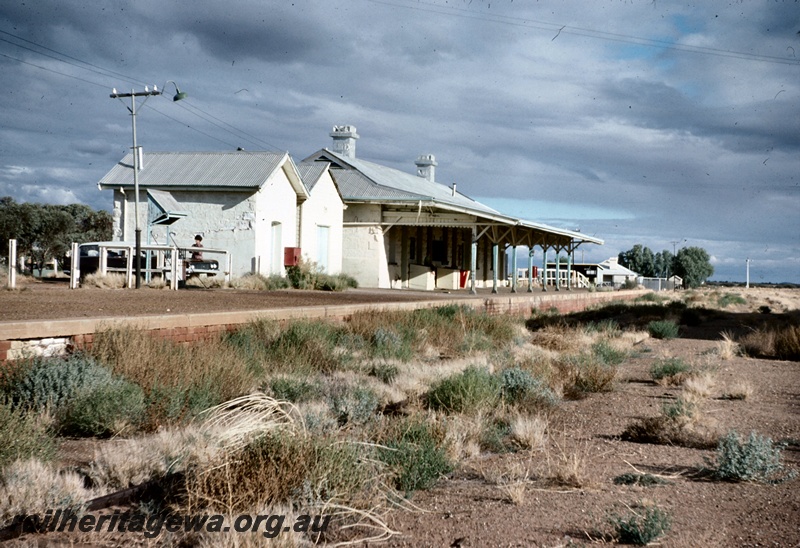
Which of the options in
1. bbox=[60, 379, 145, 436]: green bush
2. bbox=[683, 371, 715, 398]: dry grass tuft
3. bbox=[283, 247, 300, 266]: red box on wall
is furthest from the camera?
bbox=[283, 247, 300, 266]: red box on wall

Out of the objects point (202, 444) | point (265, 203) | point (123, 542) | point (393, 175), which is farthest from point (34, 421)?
point (393, 175)

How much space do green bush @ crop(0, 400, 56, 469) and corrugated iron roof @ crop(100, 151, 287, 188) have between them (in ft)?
55.1

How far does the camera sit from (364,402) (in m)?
7.23

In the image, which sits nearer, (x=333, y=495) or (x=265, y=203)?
(x=333, y=495)

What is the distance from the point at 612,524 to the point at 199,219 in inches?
795

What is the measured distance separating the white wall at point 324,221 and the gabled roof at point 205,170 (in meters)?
0.75

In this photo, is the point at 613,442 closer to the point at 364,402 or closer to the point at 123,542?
the point at 364,402

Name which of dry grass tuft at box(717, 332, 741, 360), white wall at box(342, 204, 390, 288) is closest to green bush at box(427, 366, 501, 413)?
dry grass tuft at box(717, 332, 741, 360)

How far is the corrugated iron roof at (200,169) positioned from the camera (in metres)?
22.6

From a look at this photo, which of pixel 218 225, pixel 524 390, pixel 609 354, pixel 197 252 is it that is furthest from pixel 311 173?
pixel 524 390

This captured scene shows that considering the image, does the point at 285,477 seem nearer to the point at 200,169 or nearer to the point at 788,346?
the point at 788,346

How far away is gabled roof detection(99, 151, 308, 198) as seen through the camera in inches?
889

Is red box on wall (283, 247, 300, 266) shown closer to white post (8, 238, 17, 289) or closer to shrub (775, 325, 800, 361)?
white post (8, 238, 17, 289)

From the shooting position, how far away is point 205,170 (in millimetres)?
23672
